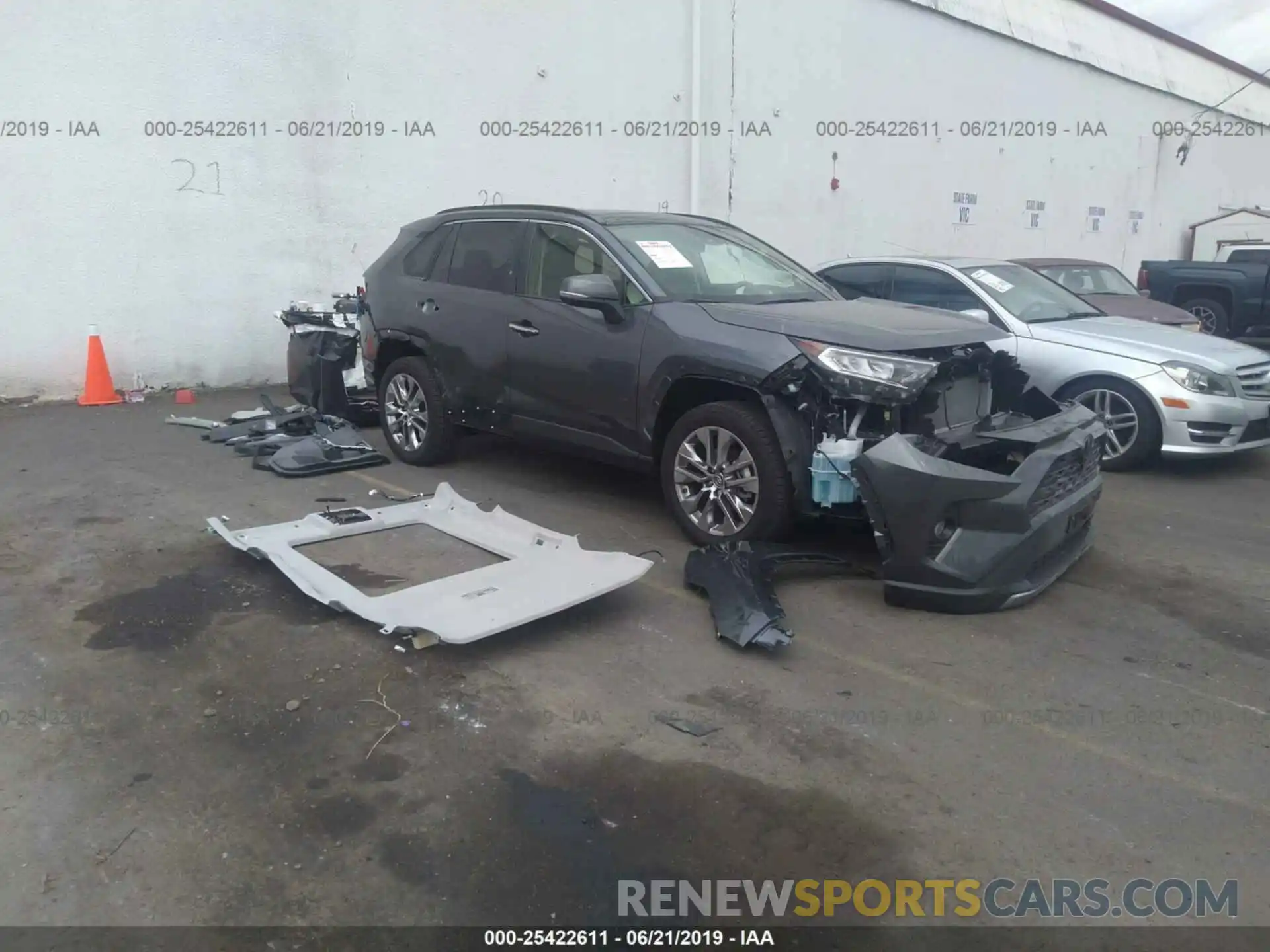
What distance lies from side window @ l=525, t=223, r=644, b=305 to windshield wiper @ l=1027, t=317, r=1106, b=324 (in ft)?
12.6

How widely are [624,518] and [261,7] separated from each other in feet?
23.8

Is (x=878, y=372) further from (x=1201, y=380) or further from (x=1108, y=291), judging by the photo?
(x=1108, y=291)

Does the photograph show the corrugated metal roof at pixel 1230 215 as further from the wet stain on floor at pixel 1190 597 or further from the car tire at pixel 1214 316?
the wet stain on floor at pixel 1190 597

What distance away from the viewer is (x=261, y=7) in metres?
10.1

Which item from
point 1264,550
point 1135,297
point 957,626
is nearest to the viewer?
point 957,626

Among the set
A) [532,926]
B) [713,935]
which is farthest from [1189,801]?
[532,926]

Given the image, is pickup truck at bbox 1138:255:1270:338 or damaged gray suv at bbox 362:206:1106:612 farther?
pickup truck at bbox 1138:255:1270:338

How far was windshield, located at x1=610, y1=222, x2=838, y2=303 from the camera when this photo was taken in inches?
230

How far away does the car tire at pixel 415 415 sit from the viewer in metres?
7.07

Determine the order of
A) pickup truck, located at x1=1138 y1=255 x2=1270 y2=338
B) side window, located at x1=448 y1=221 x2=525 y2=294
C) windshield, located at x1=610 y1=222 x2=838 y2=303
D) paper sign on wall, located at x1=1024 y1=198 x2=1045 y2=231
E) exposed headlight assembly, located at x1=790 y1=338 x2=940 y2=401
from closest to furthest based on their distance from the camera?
exposed headlight assembly, located at x1=790 y1=338 x2=940 y2=401, windshield, located at x1=610 y1=222 x2=838 y2=303, side window, located at x1=448 y1=221 x2=525 y2=294, pickup truck, located at x1=1138 y1=255 x2=1270 y2=338, paper sign on wall, located at x1=1024 y1=198 x2=1045 y2=231

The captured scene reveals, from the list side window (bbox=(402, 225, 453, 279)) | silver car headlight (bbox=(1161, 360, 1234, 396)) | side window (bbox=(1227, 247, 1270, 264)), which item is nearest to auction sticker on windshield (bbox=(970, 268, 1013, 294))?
silver car headlight (bbox=(1161, 360, 1234, 396))

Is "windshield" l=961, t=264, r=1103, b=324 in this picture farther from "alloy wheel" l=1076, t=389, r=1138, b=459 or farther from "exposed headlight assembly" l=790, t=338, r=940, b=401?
"exposed headlight assembly" l=790, t=338, r=940, b=401

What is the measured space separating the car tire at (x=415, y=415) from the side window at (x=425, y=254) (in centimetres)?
62

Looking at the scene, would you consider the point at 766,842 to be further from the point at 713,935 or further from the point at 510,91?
the point at 510,91
